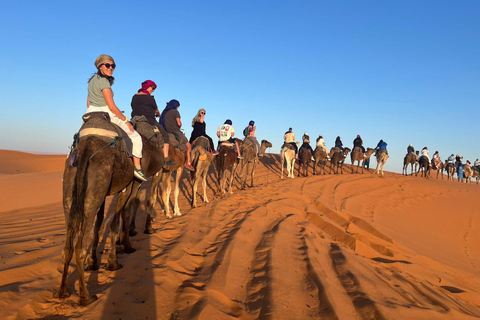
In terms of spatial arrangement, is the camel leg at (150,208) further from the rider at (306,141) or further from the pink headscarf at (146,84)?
the rider at (306,141)

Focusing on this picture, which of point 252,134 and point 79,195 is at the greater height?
point 252,134

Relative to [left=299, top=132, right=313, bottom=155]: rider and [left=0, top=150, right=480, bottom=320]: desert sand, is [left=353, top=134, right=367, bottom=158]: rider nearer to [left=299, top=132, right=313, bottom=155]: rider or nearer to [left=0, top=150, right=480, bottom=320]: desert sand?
[left=299, top=132, right=313, bottom=155]: rider

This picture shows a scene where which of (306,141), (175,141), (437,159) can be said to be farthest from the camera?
(437,159)

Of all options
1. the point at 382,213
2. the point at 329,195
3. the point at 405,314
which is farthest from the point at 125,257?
the point at 382,213

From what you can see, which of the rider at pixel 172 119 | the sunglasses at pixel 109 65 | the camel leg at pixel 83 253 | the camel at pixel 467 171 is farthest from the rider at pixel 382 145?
the camel leg at pixel 83 253

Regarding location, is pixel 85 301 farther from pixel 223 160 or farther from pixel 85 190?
pixel 223 160

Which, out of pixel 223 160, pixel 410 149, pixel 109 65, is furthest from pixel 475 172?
pixel 109 65

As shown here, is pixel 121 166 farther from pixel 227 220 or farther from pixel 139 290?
pixel 227 220

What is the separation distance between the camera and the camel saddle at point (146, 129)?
6195mm

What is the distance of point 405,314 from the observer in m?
3.69

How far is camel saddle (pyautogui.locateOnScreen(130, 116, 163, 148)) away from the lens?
6.20 m

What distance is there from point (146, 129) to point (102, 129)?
Answer: 6.47 ft

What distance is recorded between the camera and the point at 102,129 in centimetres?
430

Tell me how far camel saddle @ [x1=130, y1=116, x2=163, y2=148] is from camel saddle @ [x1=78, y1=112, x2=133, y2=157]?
1.50 m
